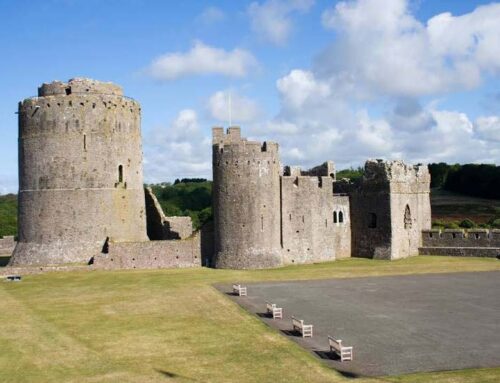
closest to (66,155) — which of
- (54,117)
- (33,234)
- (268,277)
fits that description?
(54,117)

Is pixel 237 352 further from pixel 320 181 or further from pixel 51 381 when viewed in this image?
pixel 320 181

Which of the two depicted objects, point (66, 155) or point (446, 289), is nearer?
point (446, 289)

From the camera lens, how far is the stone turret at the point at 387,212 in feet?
154

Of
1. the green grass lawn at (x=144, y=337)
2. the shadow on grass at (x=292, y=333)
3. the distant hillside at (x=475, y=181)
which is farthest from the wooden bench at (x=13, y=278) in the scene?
the distant hillside at (x=475, y=181)

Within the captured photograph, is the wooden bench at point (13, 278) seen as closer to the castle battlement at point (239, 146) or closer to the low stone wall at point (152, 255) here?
the low stone wall at point (152, 255)

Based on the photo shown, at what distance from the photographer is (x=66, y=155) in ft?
143

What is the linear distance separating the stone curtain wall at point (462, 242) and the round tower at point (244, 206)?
41.4ft

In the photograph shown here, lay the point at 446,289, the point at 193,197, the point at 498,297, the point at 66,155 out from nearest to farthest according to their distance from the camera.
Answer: the point at 498,297 → the point at 446,289 → the point at 66,155 → the point at 193,197

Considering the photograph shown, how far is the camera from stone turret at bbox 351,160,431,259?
4681 cm

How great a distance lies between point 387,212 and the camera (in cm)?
4684

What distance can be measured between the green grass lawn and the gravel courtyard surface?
0.88 metres

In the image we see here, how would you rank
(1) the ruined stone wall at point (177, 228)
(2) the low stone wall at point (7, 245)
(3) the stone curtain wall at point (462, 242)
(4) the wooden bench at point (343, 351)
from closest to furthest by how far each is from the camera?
(4) the wooden bench at point (343, 351) < (3) the stone curtain wall at point (462, 242) < (1) the ruined stone wall at point (177, 228) < (2) the low stone wall at point (7, 245)

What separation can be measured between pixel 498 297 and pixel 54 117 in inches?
1144

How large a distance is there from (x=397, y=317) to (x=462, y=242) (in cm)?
2437
